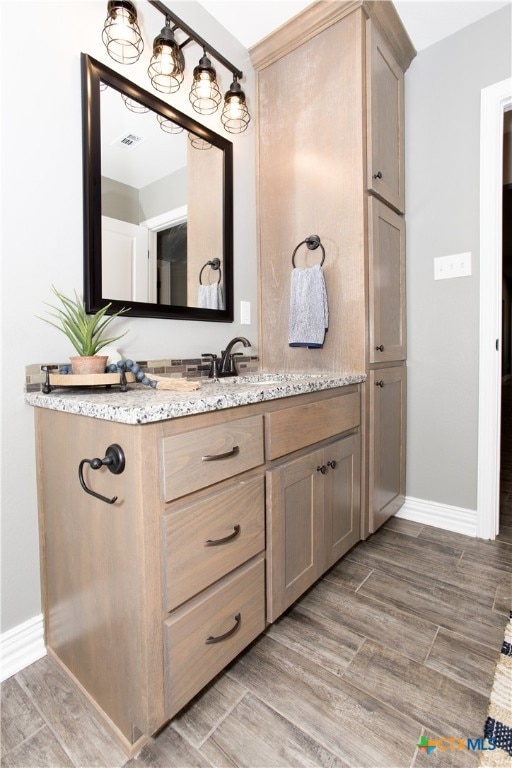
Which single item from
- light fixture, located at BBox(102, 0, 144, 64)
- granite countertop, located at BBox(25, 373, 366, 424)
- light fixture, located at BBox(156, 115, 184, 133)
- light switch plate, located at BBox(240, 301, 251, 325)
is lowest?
granite countertop, located at BBox(25, 373, 366, 424)

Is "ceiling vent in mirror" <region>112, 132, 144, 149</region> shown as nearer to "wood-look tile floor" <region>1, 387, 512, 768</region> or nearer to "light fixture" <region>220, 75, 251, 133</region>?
"light fixture" <region>220, 75, 251, 133</region>

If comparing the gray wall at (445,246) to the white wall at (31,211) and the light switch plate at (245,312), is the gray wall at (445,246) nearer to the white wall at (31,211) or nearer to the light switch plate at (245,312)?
the light switch plate at (245,312)

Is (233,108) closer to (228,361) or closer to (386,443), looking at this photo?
(228,361)

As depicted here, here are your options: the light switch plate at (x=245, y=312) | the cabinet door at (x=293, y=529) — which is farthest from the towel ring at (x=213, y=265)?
the cabinet door at (x=293, y=529)

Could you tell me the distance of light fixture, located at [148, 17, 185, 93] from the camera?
1.45 meters

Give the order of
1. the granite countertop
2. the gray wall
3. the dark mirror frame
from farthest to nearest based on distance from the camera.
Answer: the gray wall → the dark mirror frame → the granite countertop

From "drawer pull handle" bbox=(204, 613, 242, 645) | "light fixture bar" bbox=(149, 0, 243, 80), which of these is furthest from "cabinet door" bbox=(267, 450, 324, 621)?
"light fixture bar" bbox=(149, 0, 243, 80)

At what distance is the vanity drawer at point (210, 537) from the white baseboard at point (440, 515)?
1.35m

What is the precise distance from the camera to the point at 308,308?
1824mm

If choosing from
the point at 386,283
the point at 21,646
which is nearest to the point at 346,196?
the point at 386,283

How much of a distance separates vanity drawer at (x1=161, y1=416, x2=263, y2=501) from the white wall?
60 cm

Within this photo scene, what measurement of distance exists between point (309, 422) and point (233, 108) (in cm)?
152

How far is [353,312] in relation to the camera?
1.76 metres

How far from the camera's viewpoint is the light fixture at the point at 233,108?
70.5 inches
